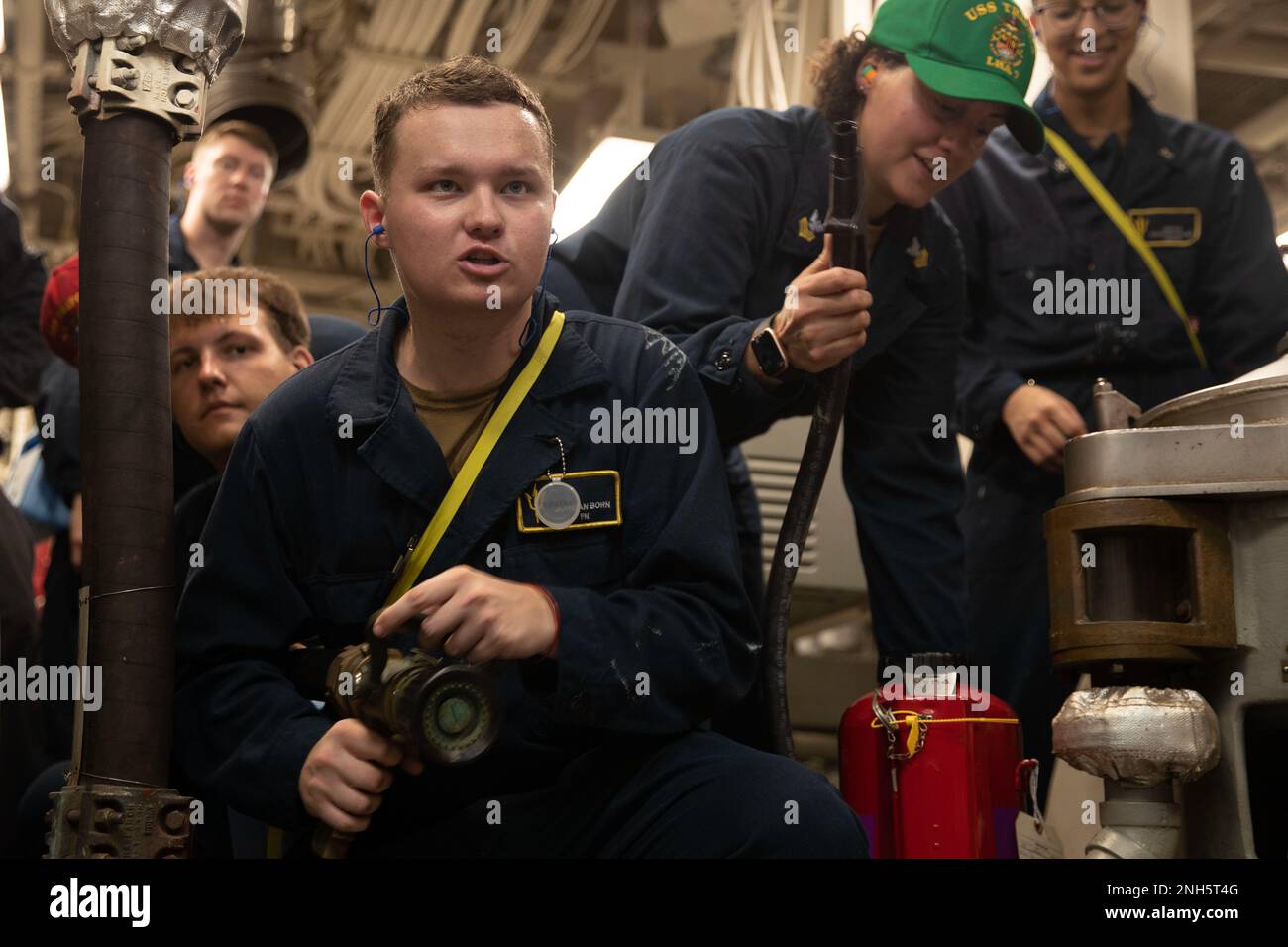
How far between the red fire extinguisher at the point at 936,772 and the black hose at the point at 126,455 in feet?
3.17

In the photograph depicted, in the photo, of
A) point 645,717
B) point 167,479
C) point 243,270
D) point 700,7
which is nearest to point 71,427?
point 243,270

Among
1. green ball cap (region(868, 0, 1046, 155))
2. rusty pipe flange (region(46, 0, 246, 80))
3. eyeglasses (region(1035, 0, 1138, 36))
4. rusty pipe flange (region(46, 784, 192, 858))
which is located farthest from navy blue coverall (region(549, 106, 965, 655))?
rusty pipe flange (region(46, 784, 192, 858))

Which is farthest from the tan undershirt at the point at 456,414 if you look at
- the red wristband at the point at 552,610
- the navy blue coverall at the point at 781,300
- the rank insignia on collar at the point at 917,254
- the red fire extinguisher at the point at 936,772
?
the rank insignia on collar at the point at 917,254

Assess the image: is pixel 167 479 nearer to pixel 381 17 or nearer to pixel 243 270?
pixel 243 270

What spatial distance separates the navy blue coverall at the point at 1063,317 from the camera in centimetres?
272

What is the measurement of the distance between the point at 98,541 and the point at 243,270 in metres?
1.00

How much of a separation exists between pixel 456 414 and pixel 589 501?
0.21 metres

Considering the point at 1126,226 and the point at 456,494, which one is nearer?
the point at 456,494

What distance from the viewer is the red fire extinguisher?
2.14 meters

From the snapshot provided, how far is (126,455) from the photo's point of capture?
5.87ft

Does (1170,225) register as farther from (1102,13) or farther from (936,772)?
(936,772)

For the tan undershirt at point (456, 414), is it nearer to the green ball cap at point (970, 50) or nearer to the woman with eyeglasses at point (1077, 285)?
the green ball cap at point (970, 50)

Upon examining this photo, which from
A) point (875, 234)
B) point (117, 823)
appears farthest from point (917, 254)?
point (117, 823)

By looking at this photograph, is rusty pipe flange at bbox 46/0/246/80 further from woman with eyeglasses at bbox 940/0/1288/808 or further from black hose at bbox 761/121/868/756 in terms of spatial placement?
woman with eyeglasses at bbox 940/0/1288/808
